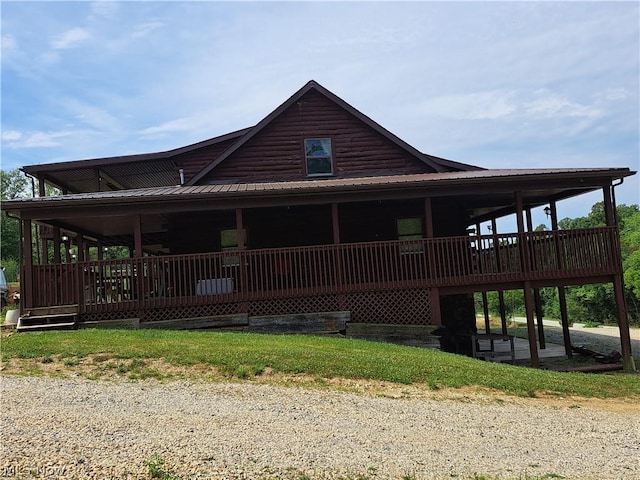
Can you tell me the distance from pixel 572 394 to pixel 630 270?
91.7ft

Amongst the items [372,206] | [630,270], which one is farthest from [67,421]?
[630,270]

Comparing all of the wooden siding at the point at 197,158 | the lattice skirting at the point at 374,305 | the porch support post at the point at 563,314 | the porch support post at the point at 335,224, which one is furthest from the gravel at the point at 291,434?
the wooden siding at the point at 197,158

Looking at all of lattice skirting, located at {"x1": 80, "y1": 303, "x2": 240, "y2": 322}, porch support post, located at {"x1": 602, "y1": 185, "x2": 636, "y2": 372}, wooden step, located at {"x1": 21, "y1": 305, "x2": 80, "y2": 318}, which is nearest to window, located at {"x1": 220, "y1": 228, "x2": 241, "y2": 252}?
lattice skirting, located at {"x1": 80, "y1": 303, "x2": 240, "y2": 322}

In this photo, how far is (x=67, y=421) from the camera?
21.3ft

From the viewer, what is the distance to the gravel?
5418mm

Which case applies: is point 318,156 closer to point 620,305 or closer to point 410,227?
point 410,227

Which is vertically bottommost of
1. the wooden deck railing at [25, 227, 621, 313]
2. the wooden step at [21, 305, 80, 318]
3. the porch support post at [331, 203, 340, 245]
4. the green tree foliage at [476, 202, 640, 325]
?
the green tree foliage at [476, 202, 640, 325]

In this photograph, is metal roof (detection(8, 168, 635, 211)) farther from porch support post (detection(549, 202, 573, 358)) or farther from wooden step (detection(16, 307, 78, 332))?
wooden step (detection(16, 307, 78, 332))

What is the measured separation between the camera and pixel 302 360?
388 inches

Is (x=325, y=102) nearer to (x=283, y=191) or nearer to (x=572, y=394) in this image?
(x=283, y=191)

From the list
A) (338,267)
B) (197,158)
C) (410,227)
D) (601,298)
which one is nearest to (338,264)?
(338,267)

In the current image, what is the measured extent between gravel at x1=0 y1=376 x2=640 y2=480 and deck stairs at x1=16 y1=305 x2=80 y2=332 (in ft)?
15.8

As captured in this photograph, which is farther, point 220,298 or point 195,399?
point 220,298

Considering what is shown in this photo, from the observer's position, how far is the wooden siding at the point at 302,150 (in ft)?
58.5
